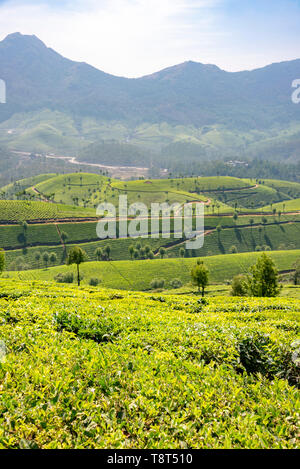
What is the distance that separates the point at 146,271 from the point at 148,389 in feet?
466

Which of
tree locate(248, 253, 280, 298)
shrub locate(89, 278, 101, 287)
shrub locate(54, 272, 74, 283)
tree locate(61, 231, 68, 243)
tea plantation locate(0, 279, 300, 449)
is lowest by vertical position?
shrub locate(89, 278, 101, 287)

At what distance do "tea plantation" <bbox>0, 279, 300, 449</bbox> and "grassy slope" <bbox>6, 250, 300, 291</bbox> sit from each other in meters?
123

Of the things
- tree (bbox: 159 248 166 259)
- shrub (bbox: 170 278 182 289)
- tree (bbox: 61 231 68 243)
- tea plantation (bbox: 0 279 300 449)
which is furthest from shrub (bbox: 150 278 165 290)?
tea plantation (bbox: 0 279 300 449)

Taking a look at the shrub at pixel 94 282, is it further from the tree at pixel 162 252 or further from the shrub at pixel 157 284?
the tree at pixel 162 252

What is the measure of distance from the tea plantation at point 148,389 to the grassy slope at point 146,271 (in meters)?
123

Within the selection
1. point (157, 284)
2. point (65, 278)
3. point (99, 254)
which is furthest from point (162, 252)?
point (65, 278)

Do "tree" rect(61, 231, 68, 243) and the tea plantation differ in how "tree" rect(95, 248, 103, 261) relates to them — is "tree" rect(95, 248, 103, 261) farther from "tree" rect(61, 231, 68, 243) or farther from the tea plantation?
the tea plantation

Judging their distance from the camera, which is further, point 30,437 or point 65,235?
point 65,235

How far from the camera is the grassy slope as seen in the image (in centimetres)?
13988

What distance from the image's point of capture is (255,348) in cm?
1323

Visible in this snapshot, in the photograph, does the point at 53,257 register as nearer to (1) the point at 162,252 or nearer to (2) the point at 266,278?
(1) the point at 162,252
